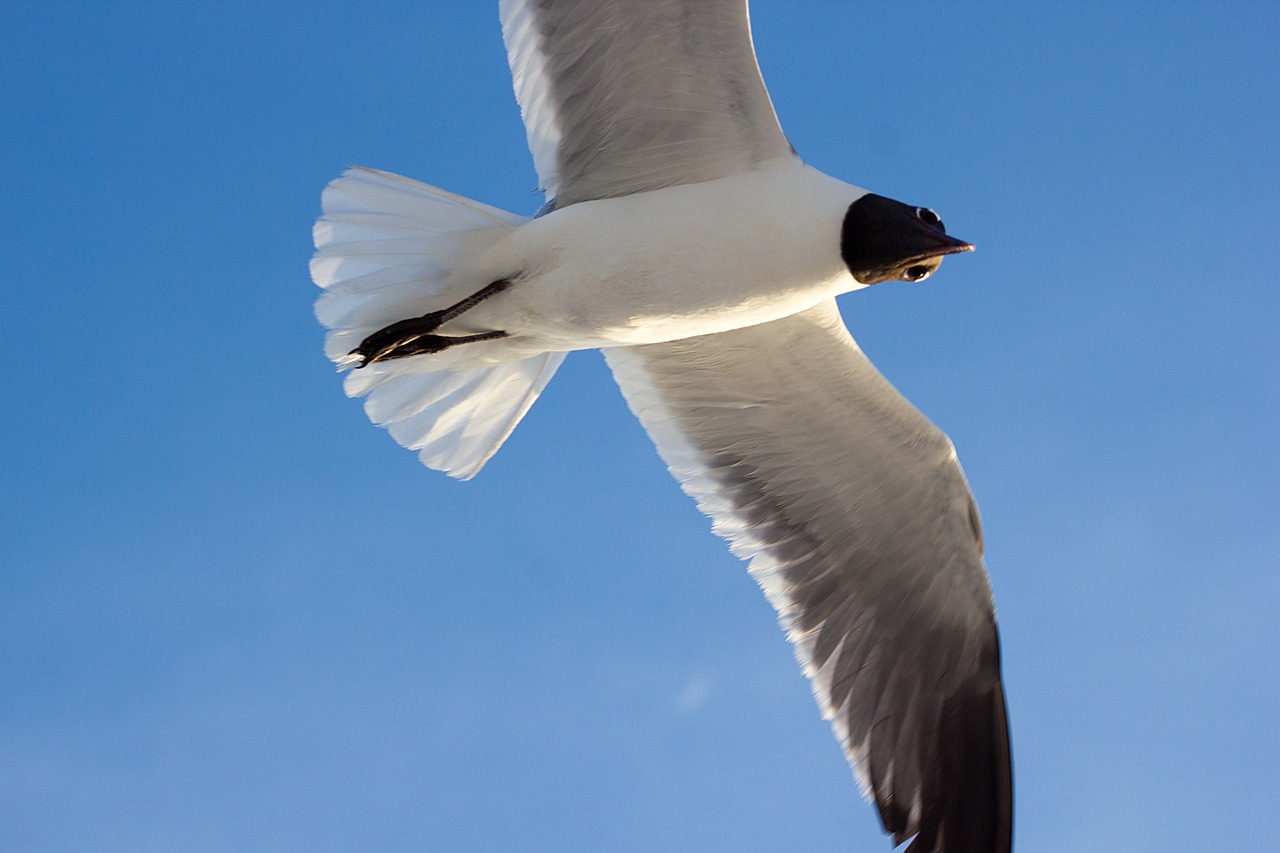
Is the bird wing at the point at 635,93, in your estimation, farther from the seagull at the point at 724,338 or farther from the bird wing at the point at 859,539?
the bird wing at the point at 859,539

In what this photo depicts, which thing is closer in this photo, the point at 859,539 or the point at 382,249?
the point at 382,249

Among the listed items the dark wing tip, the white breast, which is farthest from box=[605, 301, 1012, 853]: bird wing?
the white breast

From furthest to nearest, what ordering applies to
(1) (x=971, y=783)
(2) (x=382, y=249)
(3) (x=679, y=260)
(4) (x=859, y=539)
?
1. (4) (x=859, y=539)
2. (1) (x=971, y=783)
3. (2) (x=382, y=249)
4. (3) (x=679, y=260)

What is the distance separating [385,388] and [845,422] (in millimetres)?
1899

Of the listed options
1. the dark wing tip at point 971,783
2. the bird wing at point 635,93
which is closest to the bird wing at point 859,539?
the dark wing tip at point 971,783

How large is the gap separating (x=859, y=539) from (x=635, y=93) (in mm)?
2007

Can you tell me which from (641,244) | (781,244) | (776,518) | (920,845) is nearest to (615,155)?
(641,244)

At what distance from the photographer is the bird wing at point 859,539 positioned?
4.68 metres

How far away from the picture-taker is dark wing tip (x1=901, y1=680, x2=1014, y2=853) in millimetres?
4559

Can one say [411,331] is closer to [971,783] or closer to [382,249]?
[382,249]

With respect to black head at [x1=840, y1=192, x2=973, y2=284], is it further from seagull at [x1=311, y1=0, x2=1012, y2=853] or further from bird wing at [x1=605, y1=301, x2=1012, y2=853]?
bird wing at [x1=605, y1=301, x2=1012, y2=853]

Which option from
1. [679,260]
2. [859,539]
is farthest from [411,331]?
[859,539]

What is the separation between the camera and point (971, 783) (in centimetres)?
465

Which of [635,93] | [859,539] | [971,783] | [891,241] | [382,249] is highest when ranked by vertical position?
[635,93]
